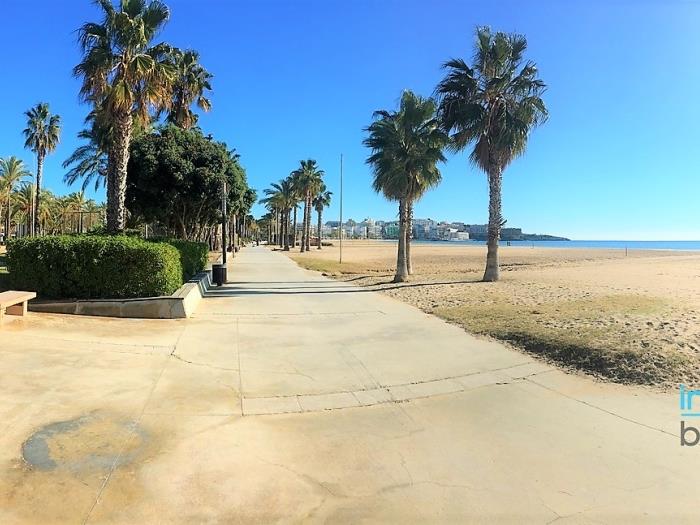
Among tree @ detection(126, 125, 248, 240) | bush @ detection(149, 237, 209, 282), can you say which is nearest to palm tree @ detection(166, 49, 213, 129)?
tree @ detection(126, 125, 248, 240)

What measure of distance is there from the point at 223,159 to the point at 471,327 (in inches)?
744

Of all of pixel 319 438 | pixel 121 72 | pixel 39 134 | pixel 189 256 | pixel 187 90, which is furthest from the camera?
pixel 39 134

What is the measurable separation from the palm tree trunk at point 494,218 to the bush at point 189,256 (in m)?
11.4

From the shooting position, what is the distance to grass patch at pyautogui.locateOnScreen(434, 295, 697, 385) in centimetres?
650

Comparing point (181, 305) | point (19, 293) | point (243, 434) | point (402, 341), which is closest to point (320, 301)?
point (181, 305)

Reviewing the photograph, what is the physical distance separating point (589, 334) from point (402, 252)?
14004 millimetres

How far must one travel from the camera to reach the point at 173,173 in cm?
2305

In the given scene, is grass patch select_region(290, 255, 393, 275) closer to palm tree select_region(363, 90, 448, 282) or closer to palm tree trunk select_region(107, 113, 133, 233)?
palm tree select_region(363, 90, 448, 282)

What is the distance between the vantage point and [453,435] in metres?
4.59

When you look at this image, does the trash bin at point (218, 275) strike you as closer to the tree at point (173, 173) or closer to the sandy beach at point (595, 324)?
the tree at point (173, 173)

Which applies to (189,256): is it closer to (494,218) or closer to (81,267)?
(81,267)

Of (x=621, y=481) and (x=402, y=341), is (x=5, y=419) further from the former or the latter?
(x=402, y=341)

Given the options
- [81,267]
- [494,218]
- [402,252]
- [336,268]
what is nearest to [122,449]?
[81,267]

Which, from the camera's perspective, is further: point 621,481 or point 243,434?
point 243,434
